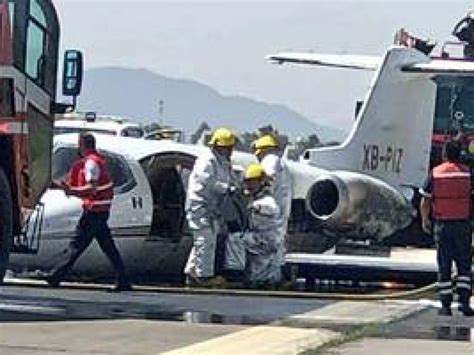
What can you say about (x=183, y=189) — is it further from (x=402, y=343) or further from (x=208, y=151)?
(x=402, y=343)

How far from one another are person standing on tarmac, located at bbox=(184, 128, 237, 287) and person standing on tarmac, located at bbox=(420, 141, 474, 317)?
280 centimetres

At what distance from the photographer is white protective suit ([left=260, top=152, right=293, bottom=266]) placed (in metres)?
18.3

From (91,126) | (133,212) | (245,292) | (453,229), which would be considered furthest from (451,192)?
(91,126)

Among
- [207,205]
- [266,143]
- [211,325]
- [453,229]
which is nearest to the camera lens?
[211,325]

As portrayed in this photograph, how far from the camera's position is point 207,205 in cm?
1764

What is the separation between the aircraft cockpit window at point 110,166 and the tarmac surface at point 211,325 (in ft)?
5.53

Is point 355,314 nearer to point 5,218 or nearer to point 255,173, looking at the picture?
point 255,173

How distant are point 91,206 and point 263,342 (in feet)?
17.0

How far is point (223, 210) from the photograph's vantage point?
1806 centimetres

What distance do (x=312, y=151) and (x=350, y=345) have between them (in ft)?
41.3

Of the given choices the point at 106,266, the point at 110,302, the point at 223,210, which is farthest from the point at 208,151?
the point at 110,302

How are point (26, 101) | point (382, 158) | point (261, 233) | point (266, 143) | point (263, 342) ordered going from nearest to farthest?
point (263, 342) < point (26, 101) < point (261, 233) < point (266, 143) < point (382, 158)

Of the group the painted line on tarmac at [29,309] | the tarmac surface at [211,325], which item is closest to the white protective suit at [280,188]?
the tarmac surface at [211,325]

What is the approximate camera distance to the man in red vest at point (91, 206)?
17203 mm
